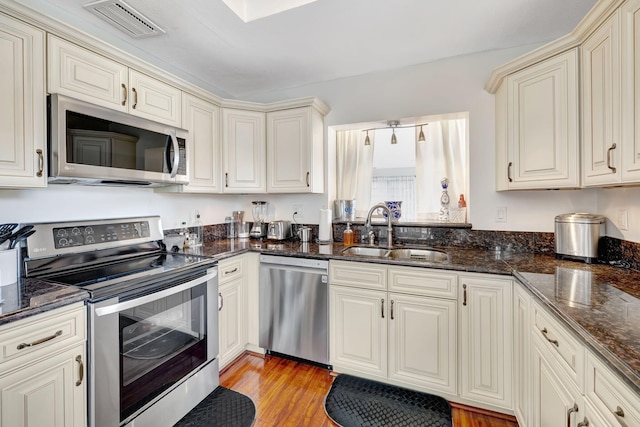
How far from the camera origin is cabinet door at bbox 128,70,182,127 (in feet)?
6.01

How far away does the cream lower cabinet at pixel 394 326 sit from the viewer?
1780mm

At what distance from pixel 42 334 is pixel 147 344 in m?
0.51

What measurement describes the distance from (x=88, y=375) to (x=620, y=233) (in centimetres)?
286

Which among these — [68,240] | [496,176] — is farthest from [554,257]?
[68,240]

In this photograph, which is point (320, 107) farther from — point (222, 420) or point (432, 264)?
point (222, 420)

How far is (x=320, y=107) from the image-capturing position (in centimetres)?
265

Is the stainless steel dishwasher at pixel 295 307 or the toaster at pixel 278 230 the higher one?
the toaster at pixel 278 230

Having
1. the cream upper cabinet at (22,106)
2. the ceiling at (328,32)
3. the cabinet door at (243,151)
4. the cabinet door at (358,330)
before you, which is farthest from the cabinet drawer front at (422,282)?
the cream upper cabinet at (22,106)

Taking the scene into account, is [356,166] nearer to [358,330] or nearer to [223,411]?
[358,330]

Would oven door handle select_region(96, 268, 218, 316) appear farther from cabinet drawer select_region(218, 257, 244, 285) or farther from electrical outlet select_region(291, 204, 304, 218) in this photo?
electrical outlet select_region(291, 204, 304, 218)

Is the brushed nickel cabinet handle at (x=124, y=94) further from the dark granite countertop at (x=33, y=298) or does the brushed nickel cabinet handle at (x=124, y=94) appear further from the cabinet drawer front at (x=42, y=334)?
the cabinet drawer front at (x=42, y=334)

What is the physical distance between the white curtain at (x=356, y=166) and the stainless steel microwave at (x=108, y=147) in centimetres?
159

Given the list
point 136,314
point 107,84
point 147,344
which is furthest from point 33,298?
point 107,84

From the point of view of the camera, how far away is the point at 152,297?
58.7 inches
